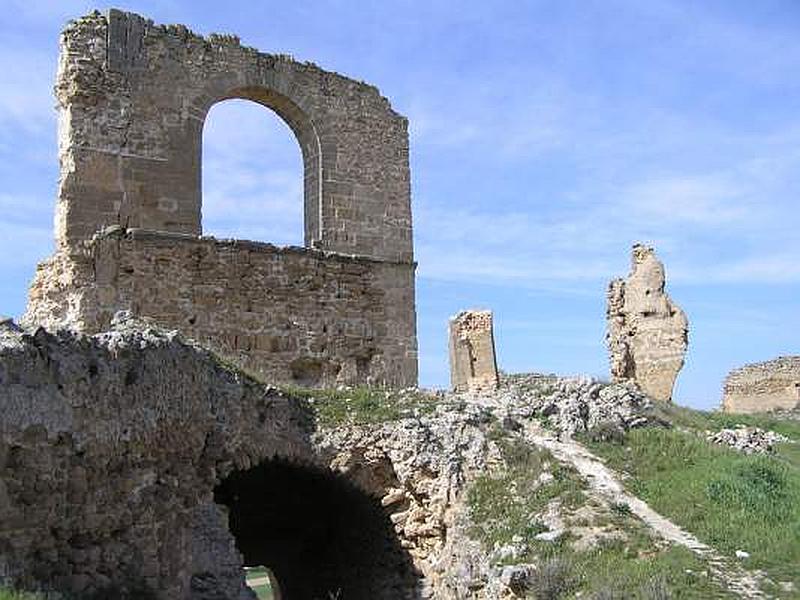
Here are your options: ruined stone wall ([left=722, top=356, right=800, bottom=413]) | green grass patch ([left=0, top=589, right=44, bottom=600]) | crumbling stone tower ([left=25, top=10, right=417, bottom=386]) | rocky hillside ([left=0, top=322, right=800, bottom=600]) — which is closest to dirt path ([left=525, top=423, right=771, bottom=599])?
rocky hillside ([left=0, top=322, right=800, bottom=600])

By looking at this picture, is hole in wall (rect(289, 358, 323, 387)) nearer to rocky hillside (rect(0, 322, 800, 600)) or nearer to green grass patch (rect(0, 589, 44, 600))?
rocky hillside (rect(0, 322, 800, 600))

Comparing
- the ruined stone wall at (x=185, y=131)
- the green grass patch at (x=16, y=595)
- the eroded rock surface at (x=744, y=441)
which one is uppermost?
the ruined stone wall at (x=185, y=131)

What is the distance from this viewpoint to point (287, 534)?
559 inches

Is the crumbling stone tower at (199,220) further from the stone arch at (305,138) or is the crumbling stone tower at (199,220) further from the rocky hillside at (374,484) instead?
the rocky hillside at (374,484)

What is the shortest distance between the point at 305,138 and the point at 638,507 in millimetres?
7089

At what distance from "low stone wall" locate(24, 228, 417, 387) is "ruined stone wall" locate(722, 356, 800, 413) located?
1623 cm

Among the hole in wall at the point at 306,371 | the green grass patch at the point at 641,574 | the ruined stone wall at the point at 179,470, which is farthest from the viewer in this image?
the hole in wall at the point at 306,371

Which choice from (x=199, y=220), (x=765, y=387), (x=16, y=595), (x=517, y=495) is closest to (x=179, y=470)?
(x=16, y=595)

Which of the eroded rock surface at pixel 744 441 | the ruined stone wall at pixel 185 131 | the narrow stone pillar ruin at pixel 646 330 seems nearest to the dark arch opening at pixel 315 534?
the ruined stone wall at pixel 185 131

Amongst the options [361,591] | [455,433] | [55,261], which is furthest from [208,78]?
[361,591]

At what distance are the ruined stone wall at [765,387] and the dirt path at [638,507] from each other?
17079 millimetres

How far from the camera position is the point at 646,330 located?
20.0m

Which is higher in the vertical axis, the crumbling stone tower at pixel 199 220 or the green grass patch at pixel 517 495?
the crumbling stone tower at pixel 199 220

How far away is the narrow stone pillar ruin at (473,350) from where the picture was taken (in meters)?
17.7
